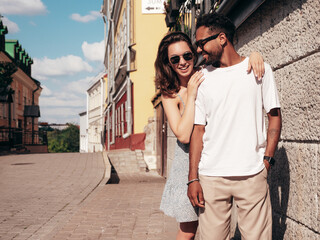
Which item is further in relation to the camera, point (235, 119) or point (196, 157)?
point (196, 157)

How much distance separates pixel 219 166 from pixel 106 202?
5.45 m

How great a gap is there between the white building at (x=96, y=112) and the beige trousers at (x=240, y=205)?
120 feet

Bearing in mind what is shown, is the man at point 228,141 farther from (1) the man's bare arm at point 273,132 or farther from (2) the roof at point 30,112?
(2) the roof at point 30,112

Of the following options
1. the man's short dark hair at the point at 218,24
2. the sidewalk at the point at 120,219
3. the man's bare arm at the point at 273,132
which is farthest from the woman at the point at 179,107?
the sidewalk at the point at 120,219

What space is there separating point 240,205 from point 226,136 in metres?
0.42

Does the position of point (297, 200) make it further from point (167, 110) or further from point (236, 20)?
point (236, 20)

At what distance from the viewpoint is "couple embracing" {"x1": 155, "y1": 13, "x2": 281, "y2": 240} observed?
7.45 ft

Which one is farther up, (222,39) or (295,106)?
(222,39)

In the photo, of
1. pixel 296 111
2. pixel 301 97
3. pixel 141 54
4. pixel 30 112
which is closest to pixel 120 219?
pixel 296 111

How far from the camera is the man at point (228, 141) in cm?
227

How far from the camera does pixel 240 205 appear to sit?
235 centimetres

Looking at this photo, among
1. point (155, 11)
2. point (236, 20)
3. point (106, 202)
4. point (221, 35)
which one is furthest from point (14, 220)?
point (155, 11)

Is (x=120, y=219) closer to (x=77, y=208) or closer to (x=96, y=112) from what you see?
(x=77, y=208)

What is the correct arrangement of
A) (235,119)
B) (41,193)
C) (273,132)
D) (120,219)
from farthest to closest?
1. (41,193)
2. (120,219)
3. (273,132)
4. (235,119)
